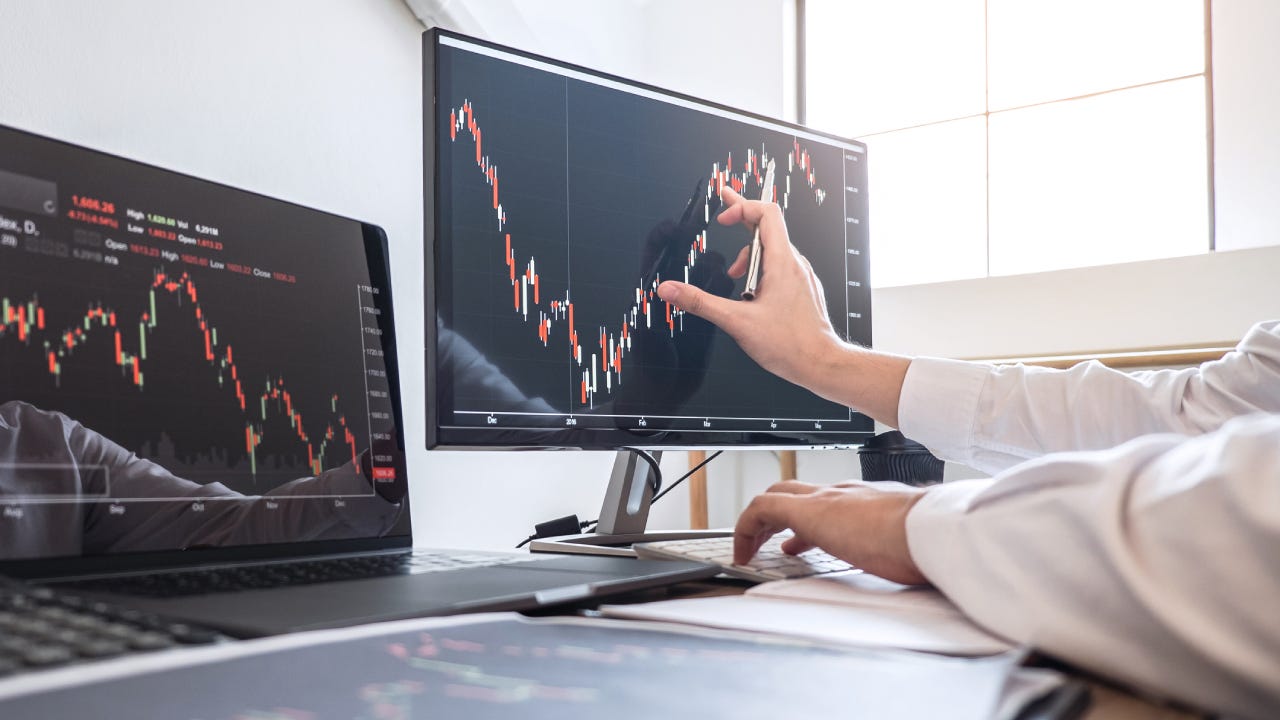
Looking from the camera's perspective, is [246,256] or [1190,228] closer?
[246,256]

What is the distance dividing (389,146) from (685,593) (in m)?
0.80

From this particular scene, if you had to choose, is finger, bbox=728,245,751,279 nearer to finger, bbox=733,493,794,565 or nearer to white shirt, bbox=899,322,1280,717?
finger, bbox=733,493,794,565

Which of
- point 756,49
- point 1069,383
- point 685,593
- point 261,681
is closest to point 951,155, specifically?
point 756,49

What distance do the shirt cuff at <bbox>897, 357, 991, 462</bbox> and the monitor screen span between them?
0.49ft

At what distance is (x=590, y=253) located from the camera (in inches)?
33.4

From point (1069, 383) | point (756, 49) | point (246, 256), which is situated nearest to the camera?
point (246, 256)

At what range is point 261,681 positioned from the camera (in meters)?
0.28

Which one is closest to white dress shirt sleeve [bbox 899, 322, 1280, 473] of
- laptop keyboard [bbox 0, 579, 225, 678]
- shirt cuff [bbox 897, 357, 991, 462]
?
shirt cuff [bbox 897, 357, 991, 462]

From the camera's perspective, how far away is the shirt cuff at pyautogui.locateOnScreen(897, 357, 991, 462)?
0.89m

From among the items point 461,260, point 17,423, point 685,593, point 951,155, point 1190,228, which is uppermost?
point 951,155

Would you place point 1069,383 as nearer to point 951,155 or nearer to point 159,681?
point 159,681

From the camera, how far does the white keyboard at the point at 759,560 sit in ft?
2.00

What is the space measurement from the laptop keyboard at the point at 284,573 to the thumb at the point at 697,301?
313 mm

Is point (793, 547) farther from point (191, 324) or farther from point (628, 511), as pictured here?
point (191, 324)
